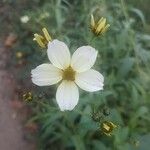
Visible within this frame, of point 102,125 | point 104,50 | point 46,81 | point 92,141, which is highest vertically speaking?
point 46,81

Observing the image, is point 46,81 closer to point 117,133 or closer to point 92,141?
point 117,133

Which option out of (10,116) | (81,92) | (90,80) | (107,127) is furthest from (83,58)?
(10,116)

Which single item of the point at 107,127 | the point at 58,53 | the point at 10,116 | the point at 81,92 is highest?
the point at 58,53

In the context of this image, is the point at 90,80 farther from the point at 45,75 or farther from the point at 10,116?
the point at 10,116

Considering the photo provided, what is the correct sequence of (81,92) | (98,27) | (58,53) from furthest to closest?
(81,92), (98,27), (58,53)

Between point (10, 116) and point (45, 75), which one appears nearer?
point (45, 75)

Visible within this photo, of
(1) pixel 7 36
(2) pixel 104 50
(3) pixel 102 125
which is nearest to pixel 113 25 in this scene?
(2) pixel 104 50

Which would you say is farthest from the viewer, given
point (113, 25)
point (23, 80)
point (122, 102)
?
point (23, 80)
